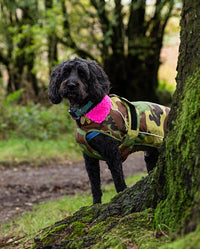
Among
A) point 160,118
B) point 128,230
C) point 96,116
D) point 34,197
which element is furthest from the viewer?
point 34,197

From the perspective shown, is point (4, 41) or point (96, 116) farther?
point (4, 41)

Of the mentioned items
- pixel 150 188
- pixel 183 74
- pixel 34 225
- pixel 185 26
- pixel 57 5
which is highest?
pixel 57 5

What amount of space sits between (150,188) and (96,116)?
1587 mm

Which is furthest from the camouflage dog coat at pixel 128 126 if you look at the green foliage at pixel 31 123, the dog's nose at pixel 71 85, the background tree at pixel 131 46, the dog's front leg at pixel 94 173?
the background tree at pixel 131 46

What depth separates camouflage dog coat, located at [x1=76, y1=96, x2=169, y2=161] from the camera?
3.79m

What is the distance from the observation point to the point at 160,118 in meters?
4.36

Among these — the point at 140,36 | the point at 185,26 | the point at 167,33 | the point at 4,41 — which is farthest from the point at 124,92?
the point at 185,26

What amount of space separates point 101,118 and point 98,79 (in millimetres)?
610

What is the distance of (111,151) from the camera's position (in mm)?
3840

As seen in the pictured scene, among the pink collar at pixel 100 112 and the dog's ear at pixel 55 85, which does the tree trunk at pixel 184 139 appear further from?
the dog's ear at pixel 55 85

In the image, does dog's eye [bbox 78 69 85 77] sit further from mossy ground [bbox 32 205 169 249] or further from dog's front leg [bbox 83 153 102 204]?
mossy ground [bbox 32 205 169 249]

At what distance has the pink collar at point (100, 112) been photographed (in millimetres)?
3750

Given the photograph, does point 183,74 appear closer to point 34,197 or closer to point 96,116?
point 96,116

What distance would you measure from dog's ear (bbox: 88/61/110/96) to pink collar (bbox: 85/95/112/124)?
145mm
